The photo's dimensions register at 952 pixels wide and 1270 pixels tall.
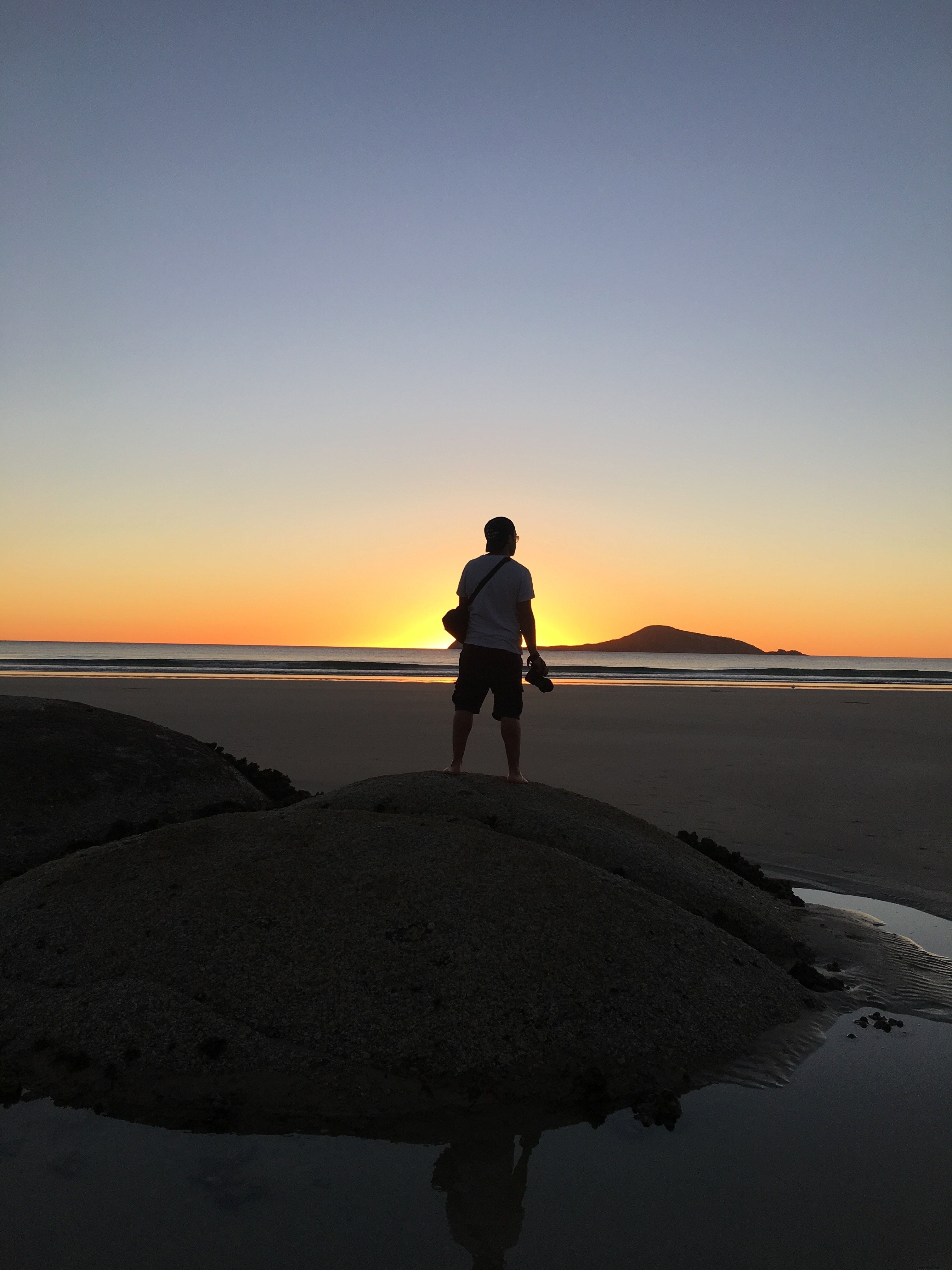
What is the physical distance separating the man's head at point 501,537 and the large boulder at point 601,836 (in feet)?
5.61

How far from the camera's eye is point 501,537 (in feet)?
20.3

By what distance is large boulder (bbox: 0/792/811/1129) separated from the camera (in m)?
2.96

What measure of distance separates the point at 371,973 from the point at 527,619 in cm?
312

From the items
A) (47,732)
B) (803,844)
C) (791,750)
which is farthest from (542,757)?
(47,732)

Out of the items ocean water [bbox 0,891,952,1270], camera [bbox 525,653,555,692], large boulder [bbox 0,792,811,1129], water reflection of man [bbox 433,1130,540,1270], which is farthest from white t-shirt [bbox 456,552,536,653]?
water reflection of man [bbox 433,1130,540,1270]

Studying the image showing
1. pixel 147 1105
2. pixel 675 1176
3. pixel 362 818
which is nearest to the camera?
pixel 675 1176

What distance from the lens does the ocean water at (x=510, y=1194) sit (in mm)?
2166

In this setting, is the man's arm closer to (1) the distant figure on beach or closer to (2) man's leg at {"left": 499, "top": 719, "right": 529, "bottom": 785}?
(1) the distant figure on beach

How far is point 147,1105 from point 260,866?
3.92ft

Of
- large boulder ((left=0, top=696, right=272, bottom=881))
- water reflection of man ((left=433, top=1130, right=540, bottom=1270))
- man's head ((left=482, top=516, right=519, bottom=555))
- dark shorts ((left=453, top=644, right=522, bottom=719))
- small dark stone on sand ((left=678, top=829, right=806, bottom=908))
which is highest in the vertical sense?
man's head ((left=482, top=516, right=519, bottom=555))

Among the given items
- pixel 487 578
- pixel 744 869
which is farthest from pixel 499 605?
pixel 744 869

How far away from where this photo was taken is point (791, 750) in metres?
12.7

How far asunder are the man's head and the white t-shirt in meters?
0.17

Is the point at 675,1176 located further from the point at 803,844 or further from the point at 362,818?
the point at 803,844
